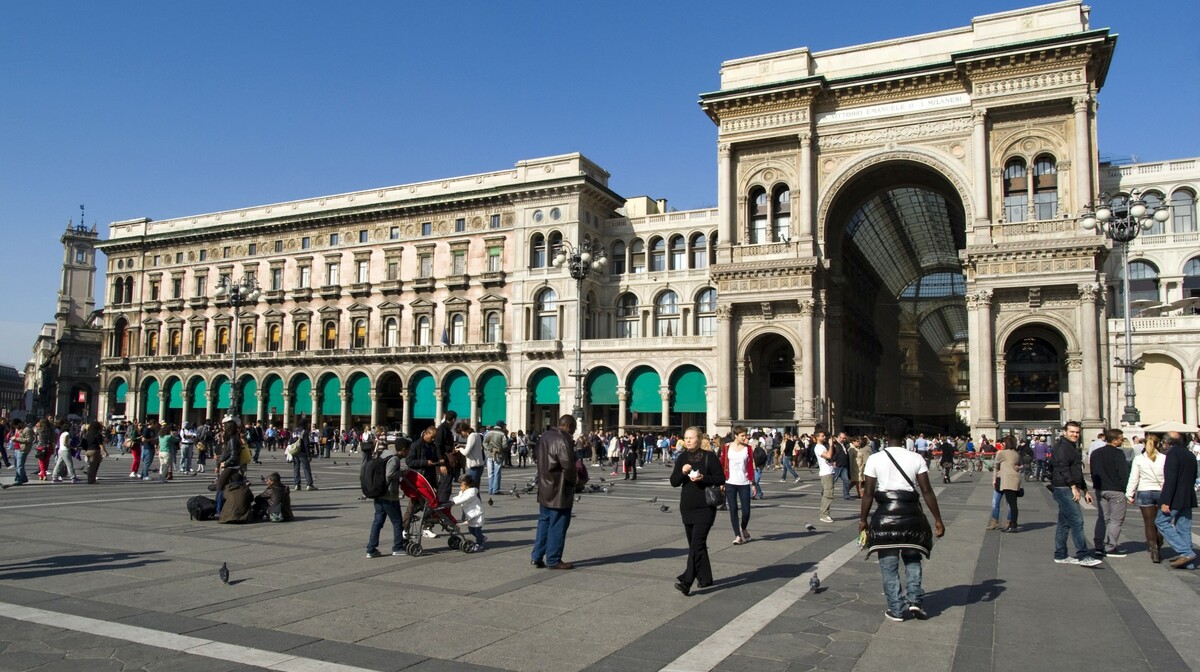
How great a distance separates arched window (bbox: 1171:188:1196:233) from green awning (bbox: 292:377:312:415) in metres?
57.9

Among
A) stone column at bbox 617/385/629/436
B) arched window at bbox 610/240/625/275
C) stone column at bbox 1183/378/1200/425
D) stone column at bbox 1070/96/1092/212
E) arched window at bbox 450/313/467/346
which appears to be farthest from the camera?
arched window at bbox 450/313/467/346

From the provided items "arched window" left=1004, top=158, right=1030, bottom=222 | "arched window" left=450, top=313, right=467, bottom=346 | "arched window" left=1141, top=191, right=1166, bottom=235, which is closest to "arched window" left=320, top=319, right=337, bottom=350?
"arched window" left=450, top=313, right=467, bottom=346

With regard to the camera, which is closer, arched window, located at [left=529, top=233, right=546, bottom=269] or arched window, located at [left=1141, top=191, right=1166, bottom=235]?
arched window, located at [left=1141, top=191, right=1166, bottom=235]

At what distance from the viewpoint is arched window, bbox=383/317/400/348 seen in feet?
209

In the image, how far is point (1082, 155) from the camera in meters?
40.0

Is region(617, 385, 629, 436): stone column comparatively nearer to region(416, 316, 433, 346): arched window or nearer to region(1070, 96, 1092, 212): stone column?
region(416, 316, 433, 346): arched window

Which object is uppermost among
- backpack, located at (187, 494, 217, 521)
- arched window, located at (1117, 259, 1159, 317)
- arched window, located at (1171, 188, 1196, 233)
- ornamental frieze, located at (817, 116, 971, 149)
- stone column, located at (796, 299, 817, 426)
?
ornamental frieze, located at (817, 116, 971, 149)

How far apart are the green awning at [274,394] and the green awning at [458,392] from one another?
15.9 meters

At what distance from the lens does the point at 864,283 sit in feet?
210

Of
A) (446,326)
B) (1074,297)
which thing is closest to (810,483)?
(1074,297)

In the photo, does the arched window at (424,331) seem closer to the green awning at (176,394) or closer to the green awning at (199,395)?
the green awning at (199,395)

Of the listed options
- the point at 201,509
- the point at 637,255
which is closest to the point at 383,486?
the point at 201,509

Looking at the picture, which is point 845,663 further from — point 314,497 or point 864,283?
point 864,283

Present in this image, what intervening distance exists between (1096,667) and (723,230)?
42.0 metres
